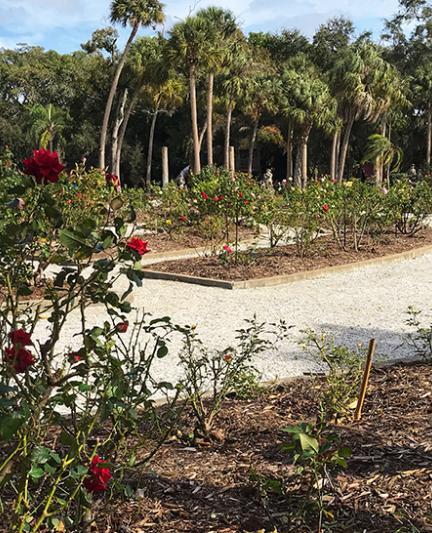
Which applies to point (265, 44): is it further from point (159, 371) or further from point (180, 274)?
point (159, 371)

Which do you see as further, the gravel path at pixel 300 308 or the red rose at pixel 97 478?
the gravel path at pixel 300 308

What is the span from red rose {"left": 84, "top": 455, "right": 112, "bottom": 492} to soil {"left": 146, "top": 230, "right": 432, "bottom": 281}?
292 inches

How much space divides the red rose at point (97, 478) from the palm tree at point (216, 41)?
29657 millimetres

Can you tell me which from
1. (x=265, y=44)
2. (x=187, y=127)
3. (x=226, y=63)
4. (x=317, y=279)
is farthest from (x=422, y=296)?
(x=265, y=44)

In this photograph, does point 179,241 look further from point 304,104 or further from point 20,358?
point 304,104

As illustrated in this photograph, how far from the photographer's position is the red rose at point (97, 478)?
200cm

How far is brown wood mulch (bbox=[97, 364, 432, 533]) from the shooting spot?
258cm

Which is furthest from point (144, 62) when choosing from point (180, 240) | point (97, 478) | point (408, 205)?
point (97, 478)

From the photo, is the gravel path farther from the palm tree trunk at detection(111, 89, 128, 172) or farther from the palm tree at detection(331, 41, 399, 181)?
the palm tree trunk at detection(111, 89, 128, 172)

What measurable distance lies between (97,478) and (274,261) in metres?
8.61

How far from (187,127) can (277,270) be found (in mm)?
36220

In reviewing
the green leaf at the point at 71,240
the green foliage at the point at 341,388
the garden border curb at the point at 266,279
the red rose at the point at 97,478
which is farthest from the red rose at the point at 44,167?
the garden border curb at the point at 266,279

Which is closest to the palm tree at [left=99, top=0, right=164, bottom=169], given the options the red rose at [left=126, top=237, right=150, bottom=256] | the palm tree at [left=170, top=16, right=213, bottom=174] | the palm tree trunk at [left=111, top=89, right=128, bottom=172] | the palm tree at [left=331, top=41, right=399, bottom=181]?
the palm tree at [left=170, top=16, right=213, bottom=174]

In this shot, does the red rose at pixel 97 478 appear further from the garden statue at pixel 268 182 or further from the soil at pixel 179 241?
the garden statue at pixel 268 182
